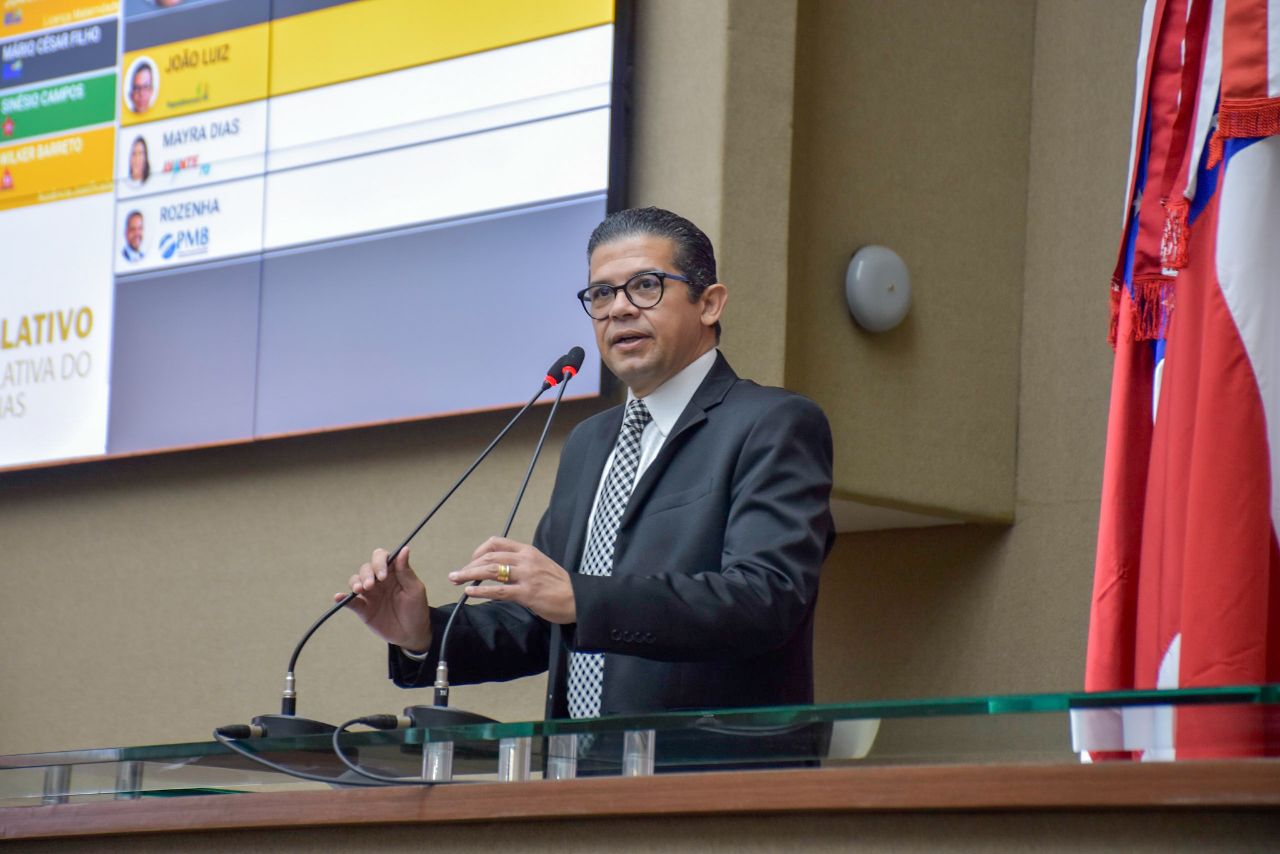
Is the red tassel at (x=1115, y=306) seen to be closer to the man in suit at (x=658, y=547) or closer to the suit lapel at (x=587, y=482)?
the man in suit at (x=658, y=547)

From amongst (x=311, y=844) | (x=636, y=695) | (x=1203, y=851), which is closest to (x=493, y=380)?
(x=636, y=695)

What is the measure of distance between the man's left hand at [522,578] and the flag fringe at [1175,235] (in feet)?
3.45

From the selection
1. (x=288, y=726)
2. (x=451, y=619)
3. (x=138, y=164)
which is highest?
(x=138, y=164)

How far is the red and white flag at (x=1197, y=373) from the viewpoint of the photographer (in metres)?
2.32

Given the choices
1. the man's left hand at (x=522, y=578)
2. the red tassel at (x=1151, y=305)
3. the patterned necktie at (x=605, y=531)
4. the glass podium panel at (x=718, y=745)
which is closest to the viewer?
the glass podium panel at (x=718, y=745)

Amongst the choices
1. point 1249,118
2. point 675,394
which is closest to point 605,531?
point 675,394

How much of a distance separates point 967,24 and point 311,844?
3106 millimetres

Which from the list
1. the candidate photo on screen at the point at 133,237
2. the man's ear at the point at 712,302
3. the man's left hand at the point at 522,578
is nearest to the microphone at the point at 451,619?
the man's left hand at the point at 522,578

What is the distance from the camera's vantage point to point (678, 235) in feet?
7.88

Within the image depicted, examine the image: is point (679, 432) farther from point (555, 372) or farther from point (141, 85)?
point (141, 85)

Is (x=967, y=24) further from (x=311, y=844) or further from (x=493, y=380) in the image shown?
(x=311, y=844)

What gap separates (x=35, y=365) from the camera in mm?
4387

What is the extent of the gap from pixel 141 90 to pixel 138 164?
0.19m

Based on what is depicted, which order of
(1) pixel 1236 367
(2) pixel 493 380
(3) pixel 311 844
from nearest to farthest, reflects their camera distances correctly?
1. (3) pixel 311 844
2. (1) pixel 1236 367
3. (2) pixel 493 380
